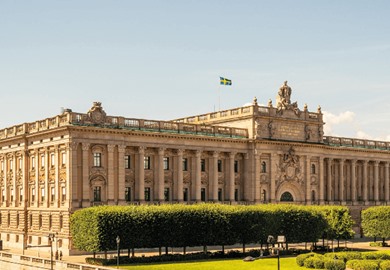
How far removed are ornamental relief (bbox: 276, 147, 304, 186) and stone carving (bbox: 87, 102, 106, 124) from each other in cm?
3581

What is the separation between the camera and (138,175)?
99562 mm

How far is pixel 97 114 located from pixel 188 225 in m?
20.8

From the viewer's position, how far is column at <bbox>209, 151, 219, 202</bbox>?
10875 cm

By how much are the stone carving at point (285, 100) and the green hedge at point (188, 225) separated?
24411 mm

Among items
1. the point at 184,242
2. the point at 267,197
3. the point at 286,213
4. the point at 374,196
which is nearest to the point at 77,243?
the point at 184,242

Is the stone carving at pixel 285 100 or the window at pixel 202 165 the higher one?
the stone carving at pixel 285 100

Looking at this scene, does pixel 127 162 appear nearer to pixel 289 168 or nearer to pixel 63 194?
pixel 63 194

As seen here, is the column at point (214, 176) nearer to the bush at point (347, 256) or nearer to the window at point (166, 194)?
the window at point (166, 194)

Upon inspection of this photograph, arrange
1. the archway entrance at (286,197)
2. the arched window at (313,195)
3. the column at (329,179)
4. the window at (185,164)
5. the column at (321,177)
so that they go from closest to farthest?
1. the window at (185,164)
2. the archway entrance at (286,197)
3. the arched window at (313,195)
4. the column at (321,177)
5. the column at (329,179)

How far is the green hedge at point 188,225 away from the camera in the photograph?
268ft

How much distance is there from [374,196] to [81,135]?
70312mm

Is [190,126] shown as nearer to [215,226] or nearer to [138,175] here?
[138,175]

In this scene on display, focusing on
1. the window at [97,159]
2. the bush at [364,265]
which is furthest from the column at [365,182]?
the window at [97,159]

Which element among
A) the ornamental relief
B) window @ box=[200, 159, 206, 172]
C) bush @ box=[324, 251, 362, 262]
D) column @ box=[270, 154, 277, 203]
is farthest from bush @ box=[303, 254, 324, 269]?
the ornamental relief
